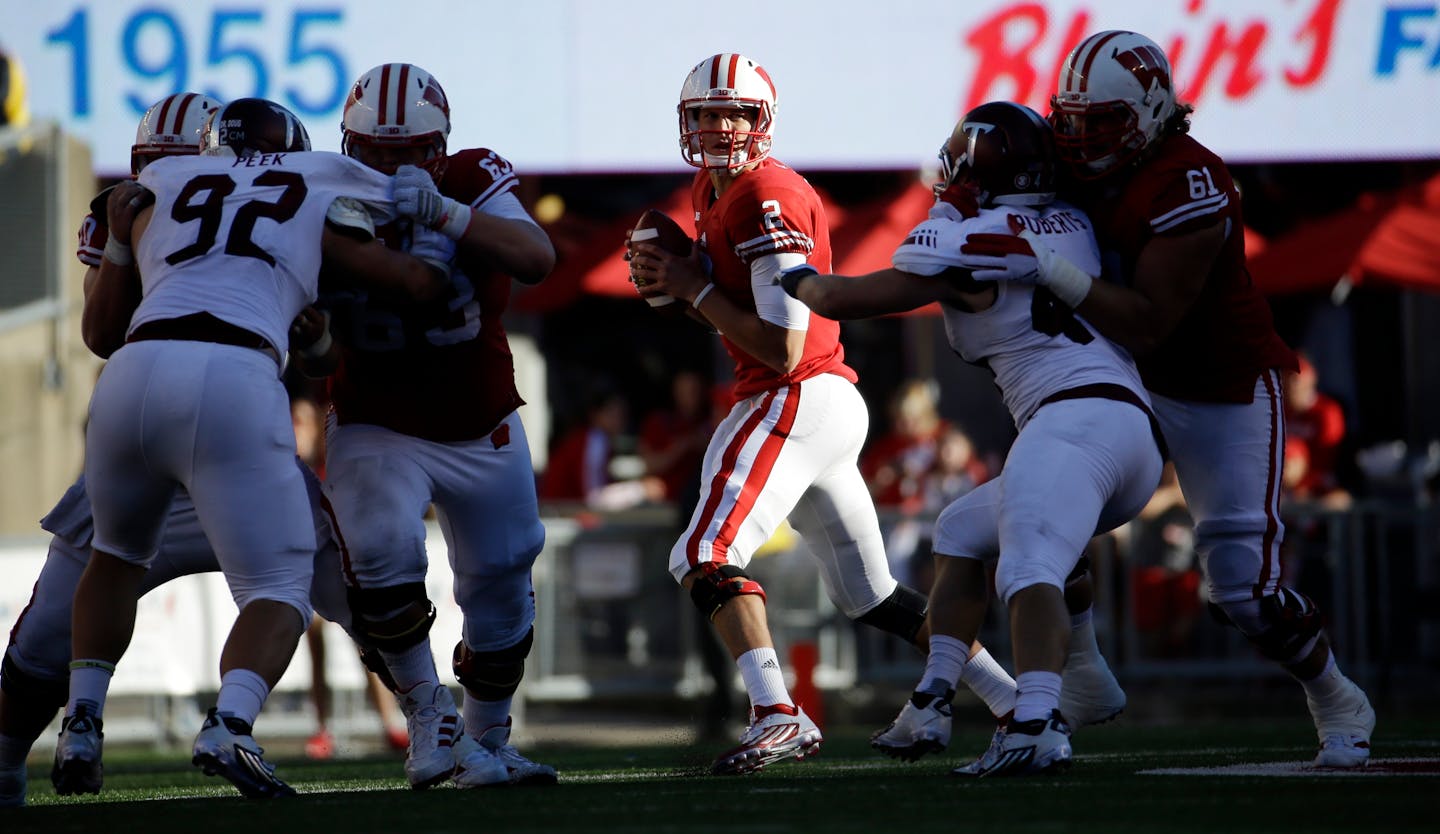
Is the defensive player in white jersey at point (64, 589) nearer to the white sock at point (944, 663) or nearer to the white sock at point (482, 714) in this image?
the white sock at point (482, 714)

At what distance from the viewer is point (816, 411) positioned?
5.95 m

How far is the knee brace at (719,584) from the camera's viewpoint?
5766 millimetres

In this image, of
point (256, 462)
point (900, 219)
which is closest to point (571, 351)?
point (900, 219)

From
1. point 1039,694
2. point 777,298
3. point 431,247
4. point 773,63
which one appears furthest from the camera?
point 773,63

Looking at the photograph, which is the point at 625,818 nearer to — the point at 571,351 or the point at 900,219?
the point at 900,219

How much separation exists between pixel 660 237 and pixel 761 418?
0.65m

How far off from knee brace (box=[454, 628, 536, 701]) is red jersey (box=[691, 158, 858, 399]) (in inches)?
43.5

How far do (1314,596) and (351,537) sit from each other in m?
6.56

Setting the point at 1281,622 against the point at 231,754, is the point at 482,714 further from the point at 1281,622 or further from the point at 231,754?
the point at 1281,622

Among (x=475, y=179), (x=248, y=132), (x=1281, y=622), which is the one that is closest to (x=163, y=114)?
(x=248, y=132)

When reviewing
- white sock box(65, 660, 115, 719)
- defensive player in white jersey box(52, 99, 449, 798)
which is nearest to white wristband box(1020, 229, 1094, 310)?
defensive player in white jersey box(52, 99, 449, 798)

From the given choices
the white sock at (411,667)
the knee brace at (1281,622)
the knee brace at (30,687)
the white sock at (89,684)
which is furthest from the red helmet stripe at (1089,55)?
the knee brace at (30,687)

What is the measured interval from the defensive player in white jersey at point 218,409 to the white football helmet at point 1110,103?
1.83m

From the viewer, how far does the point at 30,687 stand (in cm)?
547
